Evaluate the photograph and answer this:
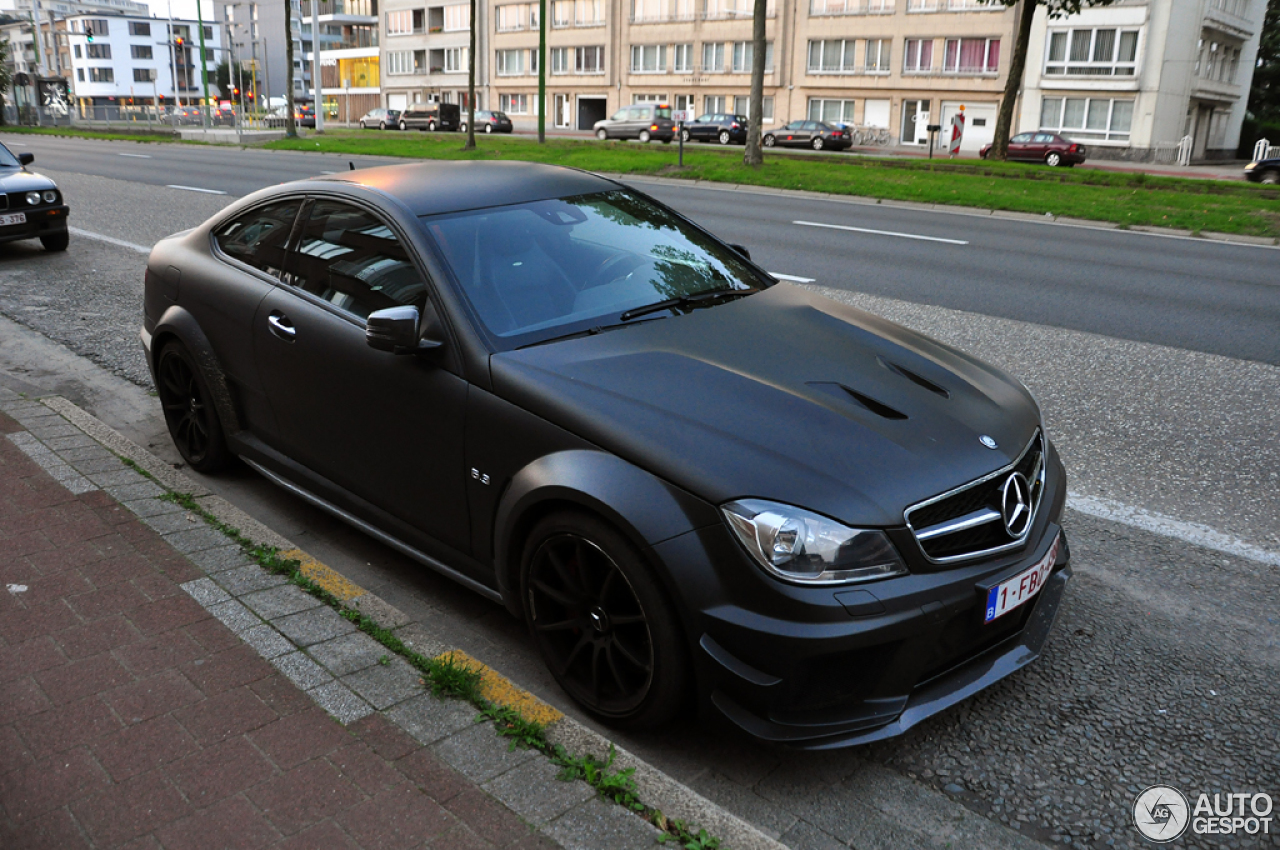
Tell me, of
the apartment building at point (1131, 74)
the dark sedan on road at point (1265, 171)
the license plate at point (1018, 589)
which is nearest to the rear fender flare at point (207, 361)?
the license plate at point (1018, 589)

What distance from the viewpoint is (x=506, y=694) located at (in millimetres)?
3189

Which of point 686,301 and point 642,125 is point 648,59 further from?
point 686,301

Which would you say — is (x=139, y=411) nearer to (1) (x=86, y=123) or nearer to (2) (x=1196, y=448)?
(2) (x=1196, y=448)

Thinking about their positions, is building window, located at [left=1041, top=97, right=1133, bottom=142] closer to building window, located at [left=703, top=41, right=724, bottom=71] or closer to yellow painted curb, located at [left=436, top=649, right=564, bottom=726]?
building window, located at [left=703, top=41, right=724, bottom=71]

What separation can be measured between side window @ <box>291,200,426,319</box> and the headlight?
5.19 ft

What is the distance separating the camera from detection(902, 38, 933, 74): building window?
54.8 metres

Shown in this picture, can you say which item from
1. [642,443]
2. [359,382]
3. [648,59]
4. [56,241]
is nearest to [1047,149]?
[648,59]

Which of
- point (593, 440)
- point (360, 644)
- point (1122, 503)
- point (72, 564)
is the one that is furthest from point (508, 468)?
point (1122, 503)

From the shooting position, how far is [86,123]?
61688 mm

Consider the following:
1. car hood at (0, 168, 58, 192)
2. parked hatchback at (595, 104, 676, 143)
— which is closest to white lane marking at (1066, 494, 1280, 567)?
car hood at (0, 168, 58, 192)

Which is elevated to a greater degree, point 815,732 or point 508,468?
point 508,468

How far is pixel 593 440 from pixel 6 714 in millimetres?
1865

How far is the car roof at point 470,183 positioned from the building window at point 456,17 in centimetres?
8303

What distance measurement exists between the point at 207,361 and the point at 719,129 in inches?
1853
